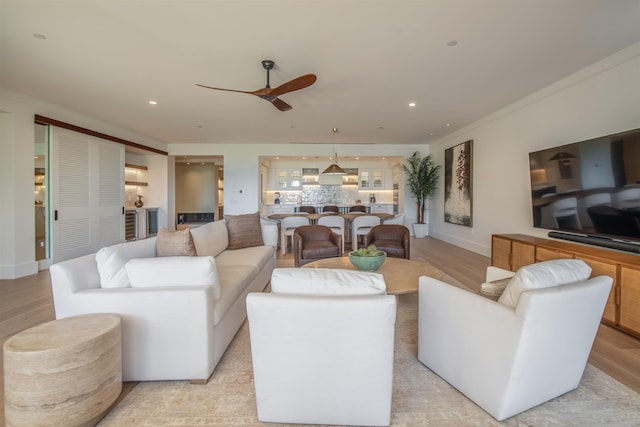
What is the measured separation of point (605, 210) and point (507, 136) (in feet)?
7.60

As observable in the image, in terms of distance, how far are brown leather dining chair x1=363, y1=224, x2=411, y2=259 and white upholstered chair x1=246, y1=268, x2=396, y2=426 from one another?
295 cm

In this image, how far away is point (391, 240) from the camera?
450 cm

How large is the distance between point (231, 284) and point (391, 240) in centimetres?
286

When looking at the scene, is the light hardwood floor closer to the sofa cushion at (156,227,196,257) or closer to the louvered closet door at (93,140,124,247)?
the sofa cushion at (156,227,196,257)

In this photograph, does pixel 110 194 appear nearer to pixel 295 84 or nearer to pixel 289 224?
pixel 289 224

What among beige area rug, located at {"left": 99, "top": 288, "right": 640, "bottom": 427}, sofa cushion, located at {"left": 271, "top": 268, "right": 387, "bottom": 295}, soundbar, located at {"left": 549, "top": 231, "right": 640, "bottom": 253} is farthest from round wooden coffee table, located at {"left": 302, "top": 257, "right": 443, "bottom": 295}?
soundbar, located at {"left": 549, "top": 231, "right": 640, "bottom": 253}

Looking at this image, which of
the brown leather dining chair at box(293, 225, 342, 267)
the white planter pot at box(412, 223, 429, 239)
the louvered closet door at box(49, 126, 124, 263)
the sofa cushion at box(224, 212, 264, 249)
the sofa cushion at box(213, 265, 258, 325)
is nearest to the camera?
the sofa cushion at box(213, 265, 258, 325)

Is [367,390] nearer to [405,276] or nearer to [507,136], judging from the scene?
[405,276]

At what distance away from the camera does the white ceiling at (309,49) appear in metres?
2.36

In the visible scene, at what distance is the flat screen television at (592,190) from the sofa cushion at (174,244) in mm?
4105

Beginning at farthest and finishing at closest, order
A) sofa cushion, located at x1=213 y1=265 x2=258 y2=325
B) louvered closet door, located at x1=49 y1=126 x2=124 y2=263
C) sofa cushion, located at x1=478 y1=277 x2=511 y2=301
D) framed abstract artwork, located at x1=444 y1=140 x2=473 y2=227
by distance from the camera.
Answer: framed abstract artwork, located at x1=444 y1=140 x2=473 y2=227 → louvered closet door, located at x1=49 y1=126 x2=124 y2=263 → sofa cushion, located at x1=213 y1=265 x2=258 y2=325 → sofa cushion, located at x1=478 y1=277 x2=511 y2=301

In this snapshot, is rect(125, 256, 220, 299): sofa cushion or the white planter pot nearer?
rect(125, 256, 220, 299): sofa cushion

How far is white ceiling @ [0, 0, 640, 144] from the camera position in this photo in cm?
236

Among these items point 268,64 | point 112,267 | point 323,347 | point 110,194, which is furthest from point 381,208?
point 323,347
